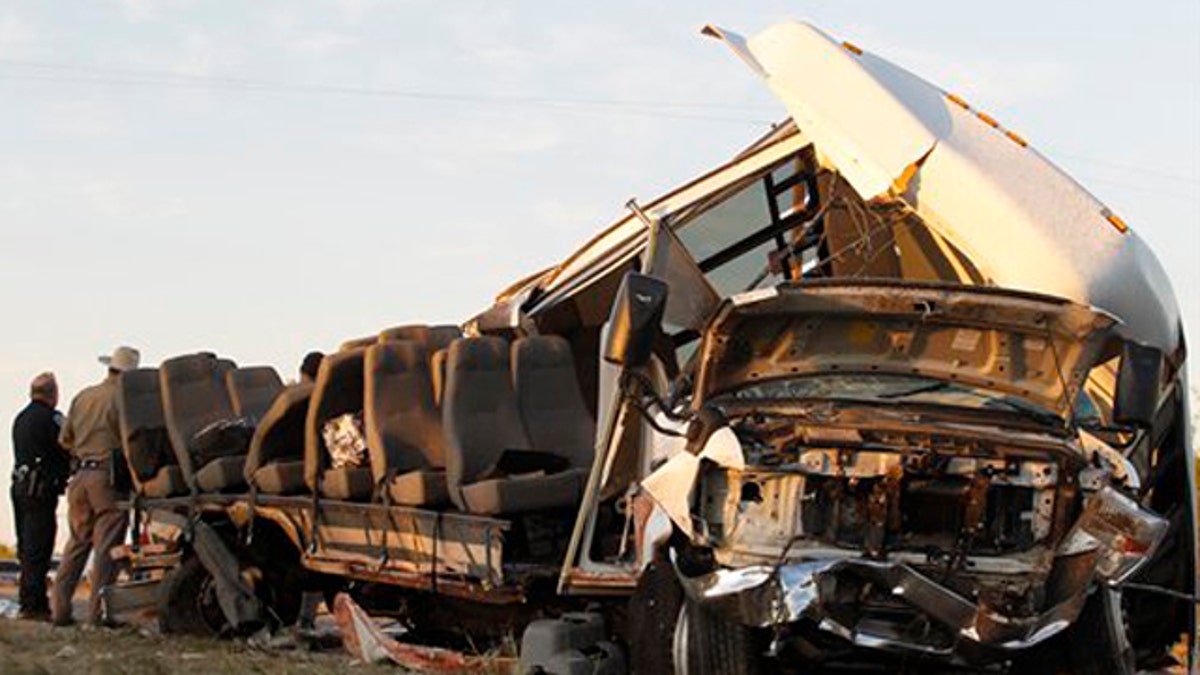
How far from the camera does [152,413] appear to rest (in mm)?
17484

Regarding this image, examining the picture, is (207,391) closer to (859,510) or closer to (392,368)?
(392,368)

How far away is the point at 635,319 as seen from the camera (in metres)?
9.50

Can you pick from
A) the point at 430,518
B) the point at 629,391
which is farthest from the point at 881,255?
the point at 629,391

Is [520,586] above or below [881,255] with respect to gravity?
below

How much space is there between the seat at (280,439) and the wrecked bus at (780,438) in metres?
0.02

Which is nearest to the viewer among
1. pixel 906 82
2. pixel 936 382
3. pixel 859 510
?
pixel 859 510

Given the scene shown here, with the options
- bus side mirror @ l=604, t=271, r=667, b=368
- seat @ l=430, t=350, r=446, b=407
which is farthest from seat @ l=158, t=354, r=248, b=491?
bus side mirror @ l=604, t=271, r=667, b=368

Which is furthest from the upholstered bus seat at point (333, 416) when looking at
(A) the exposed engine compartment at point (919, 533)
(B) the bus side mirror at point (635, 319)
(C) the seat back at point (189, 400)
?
(B) the bus side mirror at point (635, 319)

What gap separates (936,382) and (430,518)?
3.97 m

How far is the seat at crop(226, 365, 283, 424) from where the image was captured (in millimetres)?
17516

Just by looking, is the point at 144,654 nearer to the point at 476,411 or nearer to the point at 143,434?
the point at 476,411

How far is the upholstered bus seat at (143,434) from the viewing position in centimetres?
1727

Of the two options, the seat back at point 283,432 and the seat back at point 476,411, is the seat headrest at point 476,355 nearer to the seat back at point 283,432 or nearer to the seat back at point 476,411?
the seat back at point 476,411

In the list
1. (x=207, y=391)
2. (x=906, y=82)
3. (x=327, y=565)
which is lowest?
(x=327, y=565)
